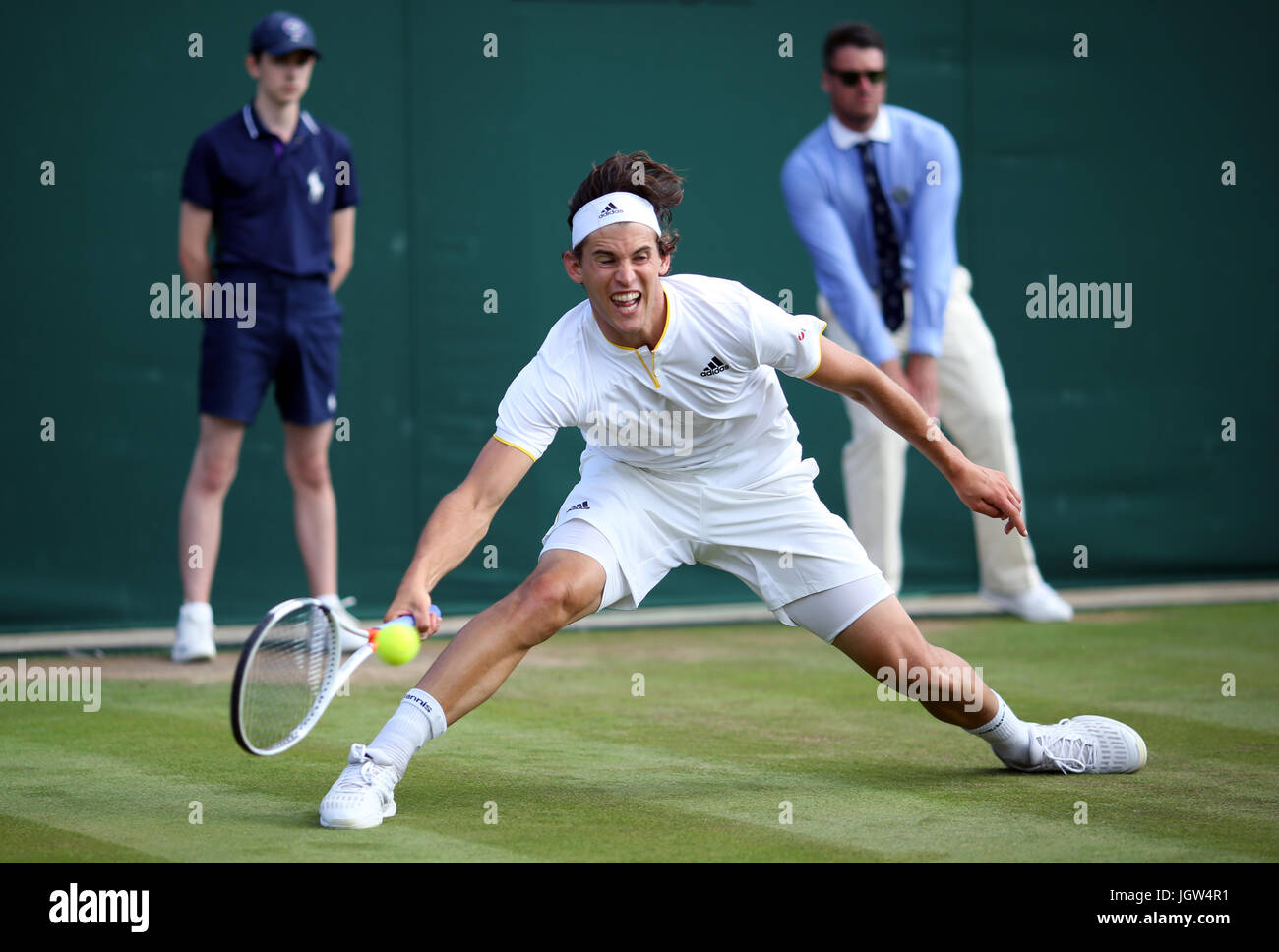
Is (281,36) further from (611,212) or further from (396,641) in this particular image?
(396,641)

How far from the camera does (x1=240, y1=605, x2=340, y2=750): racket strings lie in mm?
3828

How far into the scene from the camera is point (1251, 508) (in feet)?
29.2

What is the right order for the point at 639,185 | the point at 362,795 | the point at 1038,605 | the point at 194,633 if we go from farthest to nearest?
the point at 1038,605
the point at 194,633
the point at 639,185
the point at 362,795

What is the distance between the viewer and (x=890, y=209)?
721 cm

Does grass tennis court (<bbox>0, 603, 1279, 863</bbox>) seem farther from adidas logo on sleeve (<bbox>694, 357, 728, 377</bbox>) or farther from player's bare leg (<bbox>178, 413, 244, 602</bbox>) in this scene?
adidas logo on sleeve (<bbox>694, 357, 728, 377</bbox>)

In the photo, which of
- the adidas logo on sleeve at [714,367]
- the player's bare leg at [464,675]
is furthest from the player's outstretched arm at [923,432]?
the player's bare leg at [464,675]

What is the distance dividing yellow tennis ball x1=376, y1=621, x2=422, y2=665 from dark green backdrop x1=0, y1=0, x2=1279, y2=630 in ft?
14.2

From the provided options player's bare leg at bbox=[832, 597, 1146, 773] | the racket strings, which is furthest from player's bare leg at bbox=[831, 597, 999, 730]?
the racket strings

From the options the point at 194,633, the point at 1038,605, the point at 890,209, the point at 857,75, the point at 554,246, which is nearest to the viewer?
the point at 194,633

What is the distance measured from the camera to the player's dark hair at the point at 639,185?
438 centimetres

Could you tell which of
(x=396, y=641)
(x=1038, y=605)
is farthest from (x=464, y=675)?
(x=1038, y=605)

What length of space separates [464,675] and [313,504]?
3024 mm

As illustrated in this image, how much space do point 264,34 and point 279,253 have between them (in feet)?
2.71
